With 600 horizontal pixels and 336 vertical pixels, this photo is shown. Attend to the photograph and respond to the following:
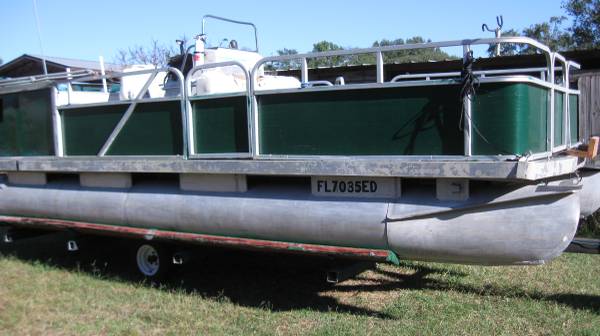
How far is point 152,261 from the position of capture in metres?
6.42

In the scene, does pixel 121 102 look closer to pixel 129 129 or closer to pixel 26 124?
pixel 129 129

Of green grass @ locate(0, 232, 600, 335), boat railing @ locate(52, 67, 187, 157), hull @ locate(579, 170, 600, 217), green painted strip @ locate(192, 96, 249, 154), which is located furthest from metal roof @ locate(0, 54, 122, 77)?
hull @ locate(579, 170, 600, 217)

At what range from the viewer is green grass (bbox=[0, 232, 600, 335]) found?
15.9ft

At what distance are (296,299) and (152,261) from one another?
1.80m

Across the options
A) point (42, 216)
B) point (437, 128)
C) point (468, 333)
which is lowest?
point (468, 333)

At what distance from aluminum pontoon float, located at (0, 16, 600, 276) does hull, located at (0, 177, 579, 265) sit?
1cm

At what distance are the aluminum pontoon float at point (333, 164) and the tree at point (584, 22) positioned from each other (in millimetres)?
22434

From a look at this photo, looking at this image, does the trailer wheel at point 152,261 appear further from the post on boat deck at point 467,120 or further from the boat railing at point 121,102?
the post on boat deck at point 467,120

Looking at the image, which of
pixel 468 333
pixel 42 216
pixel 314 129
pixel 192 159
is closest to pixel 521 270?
pixel 468 333

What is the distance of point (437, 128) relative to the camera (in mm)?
4277

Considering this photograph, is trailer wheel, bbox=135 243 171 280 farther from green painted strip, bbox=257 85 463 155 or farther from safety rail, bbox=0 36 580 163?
green painted strip, bbox=257 85 463 155

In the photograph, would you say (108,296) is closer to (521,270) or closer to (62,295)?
(62,295)

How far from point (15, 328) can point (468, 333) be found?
383 centimetres

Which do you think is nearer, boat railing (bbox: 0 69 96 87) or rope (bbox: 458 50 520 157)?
rope (bbox: 458 50 520 157)
